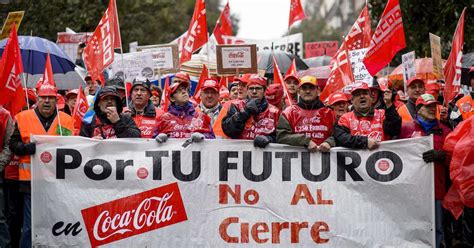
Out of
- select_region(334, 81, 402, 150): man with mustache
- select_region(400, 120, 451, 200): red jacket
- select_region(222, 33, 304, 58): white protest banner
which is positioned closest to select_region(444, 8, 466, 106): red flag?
select_region(400, 120, 451, 200): red jacket

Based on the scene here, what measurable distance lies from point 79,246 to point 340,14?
333ft

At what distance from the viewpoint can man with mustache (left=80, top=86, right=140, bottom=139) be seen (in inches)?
459

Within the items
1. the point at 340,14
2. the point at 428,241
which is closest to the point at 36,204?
the point at 428,241

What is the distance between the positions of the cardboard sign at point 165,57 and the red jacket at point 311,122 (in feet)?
20.9

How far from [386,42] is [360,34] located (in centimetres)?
267

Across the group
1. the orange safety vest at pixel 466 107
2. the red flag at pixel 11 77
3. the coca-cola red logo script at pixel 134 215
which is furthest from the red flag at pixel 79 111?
the orange safety vest at pixel 466 107

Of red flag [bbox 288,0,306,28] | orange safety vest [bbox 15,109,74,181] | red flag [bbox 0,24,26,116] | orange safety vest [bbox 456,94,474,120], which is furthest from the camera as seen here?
red flag [bbox 288,0,306,28]

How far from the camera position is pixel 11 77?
12.2 m

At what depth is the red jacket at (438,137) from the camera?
11.7 meters

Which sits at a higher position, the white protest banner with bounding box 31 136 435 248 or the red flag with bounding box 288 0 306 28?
the red flag with bounding box 288 0 306 28

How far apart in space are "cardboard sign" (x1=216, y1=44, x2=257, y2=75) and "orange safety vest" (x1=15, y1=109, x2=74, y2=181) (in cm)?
357

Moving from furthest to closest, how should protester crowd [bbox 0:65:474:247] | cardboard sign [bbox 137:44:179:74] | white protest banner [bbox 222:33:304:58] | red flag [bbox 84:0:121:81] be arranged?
white protest banner [bbox 222:33:304:58]
cardboard sign [bbox 137:44:179:74]
red flag [bbox 84:0:121:81]
protester crowd [bbox 0:65:474:247]

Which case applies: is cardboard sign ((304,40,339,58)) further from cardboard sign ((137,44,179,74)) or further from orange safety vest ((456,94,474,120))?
orange safety vest ((456,94,474,120))

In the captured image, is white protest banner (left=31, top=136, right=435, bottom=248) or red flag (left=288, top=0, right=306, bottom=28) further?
red flag (left=288, top=0, right=306, bottom=28)
